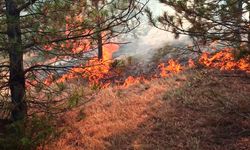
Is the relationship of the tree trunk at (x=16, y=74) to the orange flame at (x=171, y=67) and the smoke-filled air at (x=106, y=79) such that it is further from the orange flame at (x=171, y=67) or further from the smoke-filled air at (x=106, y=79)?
the orange flame at (x=171, y=67)

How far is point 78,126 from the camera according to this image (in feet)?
30.5

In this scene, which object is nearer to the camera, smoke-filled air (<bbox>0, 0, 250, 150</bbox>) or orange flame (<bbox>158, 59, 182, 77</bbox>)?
smoke-filled air (<bbox>0, 0, 250, 150</bbox>)

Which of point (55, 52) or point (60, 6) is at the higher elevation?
point (60, 6)

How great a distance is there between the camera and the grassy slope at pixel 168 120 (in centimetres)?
738

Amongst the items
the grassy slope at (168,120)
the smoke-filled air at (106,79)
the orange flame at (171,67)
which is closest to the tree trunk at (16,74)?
the smoke-filled air at (106,79)

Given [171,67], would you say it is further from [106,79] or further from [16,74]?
[16,74]

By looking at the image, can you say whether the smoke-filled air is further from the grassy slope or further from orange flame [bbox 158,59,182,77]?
orange flame [bbox 158,59,182,77]

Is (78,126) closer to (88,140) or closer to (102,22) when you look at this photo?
(88,140)

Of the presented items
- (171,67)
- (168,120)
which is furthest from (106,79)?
(171,67)

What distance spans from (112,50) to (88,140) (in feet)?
70.4

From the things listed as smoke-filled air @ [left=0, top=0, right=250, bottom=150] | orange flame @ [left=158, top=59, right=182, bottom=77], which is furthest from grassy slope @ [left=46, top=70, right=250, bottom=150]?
orange flame @ [left=158, top=59, right=182, bottom=77]

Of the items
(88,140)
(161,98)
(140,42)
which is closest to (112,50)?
(140,42)

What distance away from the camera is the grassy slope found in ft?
24.2

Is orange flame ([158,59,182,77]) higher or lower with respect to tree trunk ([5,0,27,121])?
lower
